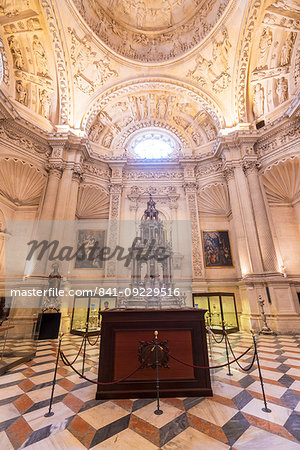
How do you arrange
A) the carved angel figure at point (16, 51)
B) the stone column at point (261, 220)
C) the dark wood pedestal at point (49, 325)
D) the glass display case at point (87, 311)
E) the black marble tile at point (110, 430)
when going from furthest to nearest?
the carved angel figure at point (16, 51) < the stone column at point (261, 220) < the glass display case at point (87, 311) < the dark wood pedestal at point (49, 325) < the black marble tile at point (110, 430)

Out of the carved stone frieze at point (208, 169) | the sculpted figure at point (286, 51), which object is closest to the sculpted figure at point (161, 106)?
the carved stone frieze at point (208, 169)

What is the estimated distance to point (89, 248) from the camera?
38.1 ft

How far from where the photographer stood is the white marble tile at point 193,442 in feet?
6.07

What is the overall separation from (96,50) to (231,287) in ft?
51.5

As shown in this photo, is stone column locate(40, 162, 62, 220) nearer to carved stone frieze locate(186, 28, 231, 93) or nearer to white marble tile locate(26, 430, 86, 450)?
white marble tile locate(26, 430, 86, 450)

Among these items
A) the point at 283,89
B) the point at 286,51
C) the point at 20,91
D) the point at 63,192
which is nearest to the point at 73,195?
the point at 63,192

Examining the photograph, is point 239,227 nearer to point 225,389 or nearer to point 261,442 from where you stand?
point 225,389

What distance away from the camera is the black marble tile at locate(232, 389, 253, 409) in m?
2.57

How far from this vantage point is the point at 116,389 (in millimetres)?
2875

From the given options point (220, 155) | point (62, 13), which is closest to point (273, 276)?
point (220, 155)

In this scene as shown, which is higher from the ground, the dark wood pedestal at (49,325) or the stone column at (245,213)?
the stone column at (245,213)

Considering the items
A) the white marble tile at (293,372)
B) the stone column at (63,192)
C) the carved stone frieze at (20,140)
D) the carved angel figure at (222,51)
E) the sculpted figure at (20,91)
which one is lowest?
the white marble tile at (293,372)

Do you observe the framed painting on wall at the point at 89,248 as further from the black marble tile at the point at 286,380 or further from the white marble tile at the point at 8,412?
the black marble tile at the point at 286,380

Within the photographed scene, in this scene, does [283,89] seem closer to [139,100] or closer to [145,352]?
[139,100]
